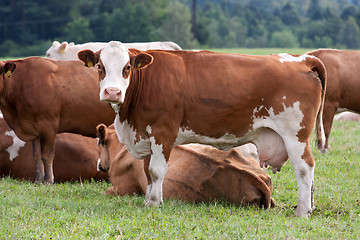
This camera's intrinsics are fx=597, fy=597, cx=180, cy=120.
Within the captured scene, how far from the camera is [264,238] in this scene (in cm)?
566

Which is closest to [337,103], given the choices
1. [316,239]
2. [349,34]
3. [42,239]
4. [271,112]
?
[271,112]

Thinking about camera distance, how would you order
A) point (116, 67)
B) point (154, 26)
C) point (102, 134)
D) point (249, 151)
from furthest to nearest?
point (154, 26) → point (102, 134) → point (249, 151) → point (116, 67)

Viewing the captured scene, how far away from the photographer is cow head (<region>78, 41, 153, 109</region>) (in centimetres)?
644

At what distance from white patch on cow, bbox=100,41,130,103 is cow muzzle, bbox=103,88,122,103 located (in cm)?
7

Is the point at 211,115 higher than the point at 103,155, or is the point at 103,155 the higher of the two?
the point at 211,115

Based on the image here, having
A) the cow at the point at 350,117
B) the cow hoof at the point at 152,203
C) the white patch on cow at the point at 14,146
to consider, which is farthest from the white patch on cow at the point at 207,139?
the cow at the point at 350,117

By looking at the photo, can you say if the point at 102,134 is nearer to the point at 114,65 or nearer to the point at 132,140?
the point at 132,140

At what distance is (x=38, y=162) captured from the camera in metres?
9.12

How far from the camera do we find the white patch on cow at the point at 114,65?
6555 millimetres

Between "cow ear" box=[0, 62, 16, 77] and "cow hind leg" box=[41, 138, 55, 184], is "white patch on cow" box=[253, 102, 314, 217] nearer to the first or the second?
"cow hind leg" box=[41, 138, 55, 184]

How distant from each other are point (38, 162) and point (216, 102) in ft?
11.7

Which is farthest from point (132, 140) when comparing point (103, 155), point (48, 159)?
point (48, 159)

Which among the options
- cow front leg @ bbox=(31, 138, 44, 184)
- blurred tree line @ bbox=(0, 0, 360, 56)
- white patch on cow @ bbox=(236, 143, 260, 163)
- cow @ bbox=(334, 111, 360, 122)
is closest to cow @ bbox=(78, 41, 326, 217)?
white patch on cow @ bbox=(236, 143, 260, 163)

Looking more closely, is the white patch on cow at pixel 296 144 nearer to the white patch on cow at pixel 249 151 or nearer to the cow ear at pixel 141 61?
the white patch on cow at pixel 249 151
